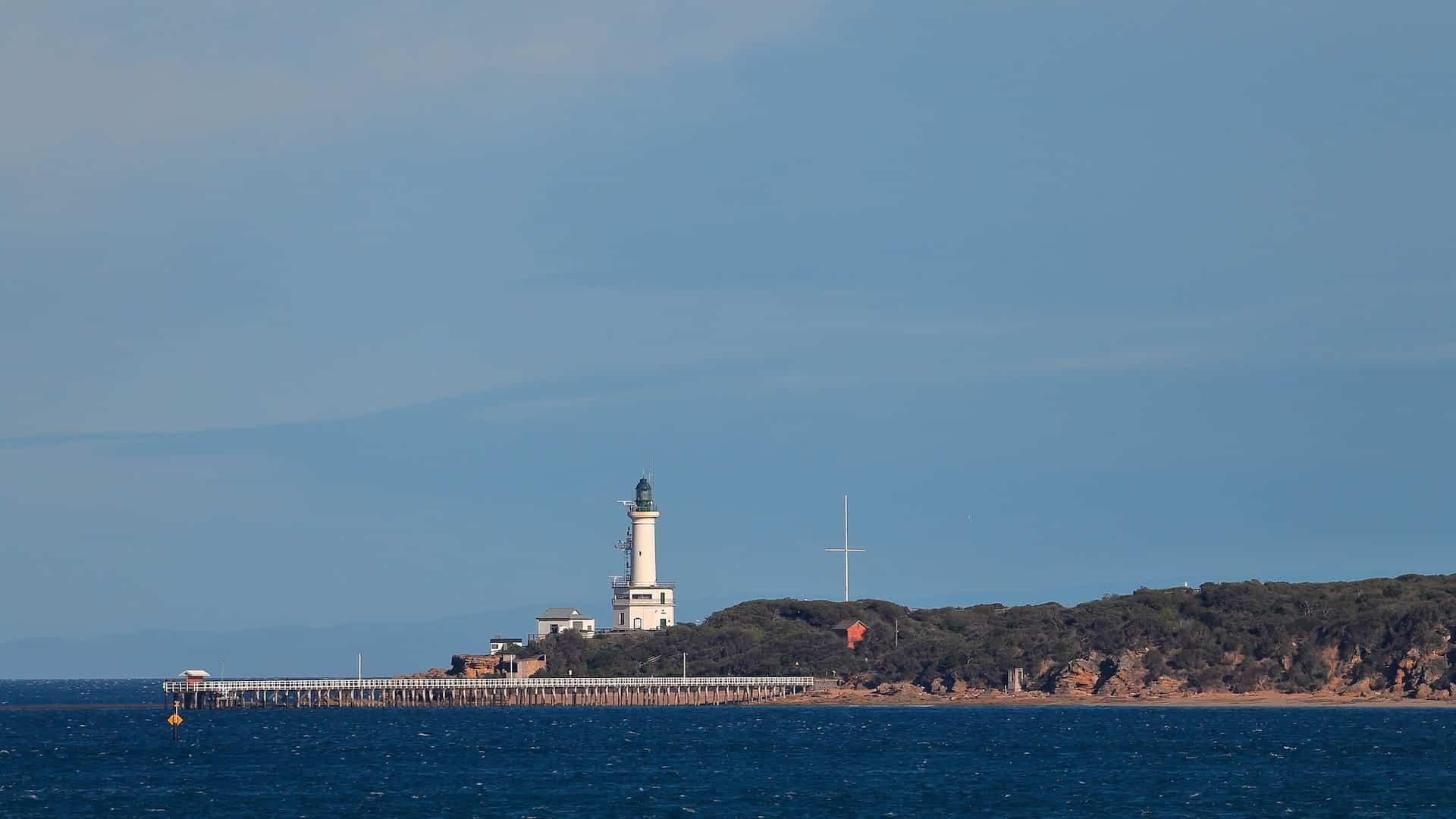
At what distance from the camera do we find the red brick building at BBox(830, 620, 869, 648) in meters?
163

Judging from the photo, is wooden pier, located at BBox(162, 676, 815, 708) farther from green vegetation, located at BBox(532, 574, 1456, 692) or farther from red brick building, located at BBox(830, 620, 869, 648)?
A: red brick building, located at BBox(830, 620, 869, 648)

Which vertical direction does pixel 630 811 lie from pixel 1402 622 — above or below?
below

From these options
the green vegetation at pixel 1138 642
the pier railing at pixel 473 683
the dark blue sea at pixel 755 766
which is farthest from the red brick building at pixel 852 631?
the dark blue sea at pixel 755 766

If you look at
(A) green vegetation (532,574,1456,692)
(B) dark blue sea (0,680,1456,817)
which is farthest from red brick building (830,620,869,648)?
(B) dark blue sea (0,680,1456,817)

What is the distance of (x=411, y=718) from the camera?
135125 mm

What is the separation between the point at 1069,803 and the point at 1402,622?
79780 mm

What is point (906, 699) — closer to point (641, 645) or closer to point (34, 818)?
point (641, 645)

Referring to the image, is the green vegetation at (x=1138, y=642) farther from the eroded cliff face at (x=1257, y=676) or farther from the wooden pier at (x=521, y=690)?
the wooden pier at (x=521, y=690)

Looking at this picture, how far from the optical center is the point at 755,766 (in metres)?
86.2

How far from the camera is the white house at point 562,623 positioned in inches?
6668

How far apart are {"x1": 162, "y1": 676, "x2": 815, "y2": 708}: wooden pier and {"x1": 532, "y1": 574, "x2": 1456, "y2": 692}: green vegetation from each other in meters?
7.74

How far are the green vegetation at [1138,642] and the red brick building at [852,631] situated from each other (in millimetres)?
982

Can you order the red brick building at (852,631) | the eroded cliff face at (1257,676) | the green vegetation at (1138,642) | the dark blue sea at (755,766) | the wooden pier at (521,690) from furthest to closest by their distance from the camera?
the red brick building at (852,631), the wooden pier at (521,690), the green vegetation at (1138,642), the eroded cliff face at (1257,676), the dark blue sea at (755,766)

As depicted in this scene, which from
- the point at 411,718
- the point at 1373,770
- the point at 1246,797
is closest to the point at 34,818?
the point at 1246,797
